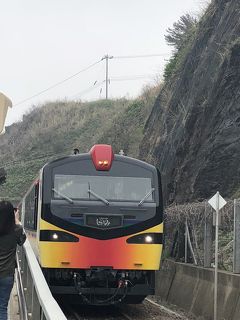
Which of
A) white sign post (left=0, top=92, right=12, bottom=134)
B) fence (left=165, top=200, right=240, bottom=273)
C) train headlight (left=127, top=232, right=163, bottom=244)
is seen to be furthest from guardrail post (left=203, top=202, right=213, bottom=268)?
white sign post (left=0, top=92, right=12, bottom=134)

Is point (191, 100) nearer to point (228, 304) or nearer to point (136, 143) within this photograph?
point (228, 304)

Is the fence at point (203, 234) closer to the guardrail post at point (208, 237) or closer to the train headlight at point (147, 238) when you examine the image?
the guardrail post at point (208, 237)

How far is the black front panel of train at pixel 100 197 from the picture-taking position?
441 inches

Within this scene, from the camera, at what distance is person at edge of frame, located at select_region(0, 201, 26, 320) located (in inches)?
228

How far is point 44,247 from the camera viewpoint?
36.4 feet

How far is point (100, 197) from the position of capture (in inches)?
453

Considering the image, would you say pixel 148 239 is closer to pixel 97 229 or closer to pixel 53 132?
pixel 97 229

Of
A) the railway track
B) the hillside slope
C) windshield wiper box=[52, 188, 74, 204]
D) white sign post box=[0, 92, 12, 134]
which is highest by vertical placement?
the hillside slope

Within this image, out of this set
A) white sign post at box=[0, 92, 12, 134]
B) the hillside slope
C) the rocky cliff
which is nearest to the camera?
white sign post at box=[0, 92, 12, 134]

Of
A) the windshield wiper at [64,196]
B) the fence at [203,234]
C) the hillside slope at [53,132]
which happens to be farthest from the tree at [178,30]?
the windshield wiper at [64,196]

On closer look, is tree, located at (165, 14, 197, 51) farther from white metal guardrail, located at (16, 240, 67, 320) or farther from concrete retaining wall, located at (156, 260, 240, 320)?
white metal guardrail, located at (16, 240, 67, 320)

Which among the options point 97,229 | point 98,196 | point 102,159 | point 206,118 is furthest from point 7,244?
point 206,118

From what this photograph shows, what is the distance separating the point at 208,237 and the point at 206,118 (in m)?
6.22

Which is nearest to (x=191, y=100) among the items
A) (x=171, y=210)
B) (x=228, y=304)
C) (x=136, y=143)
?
(x=171, y=210)
